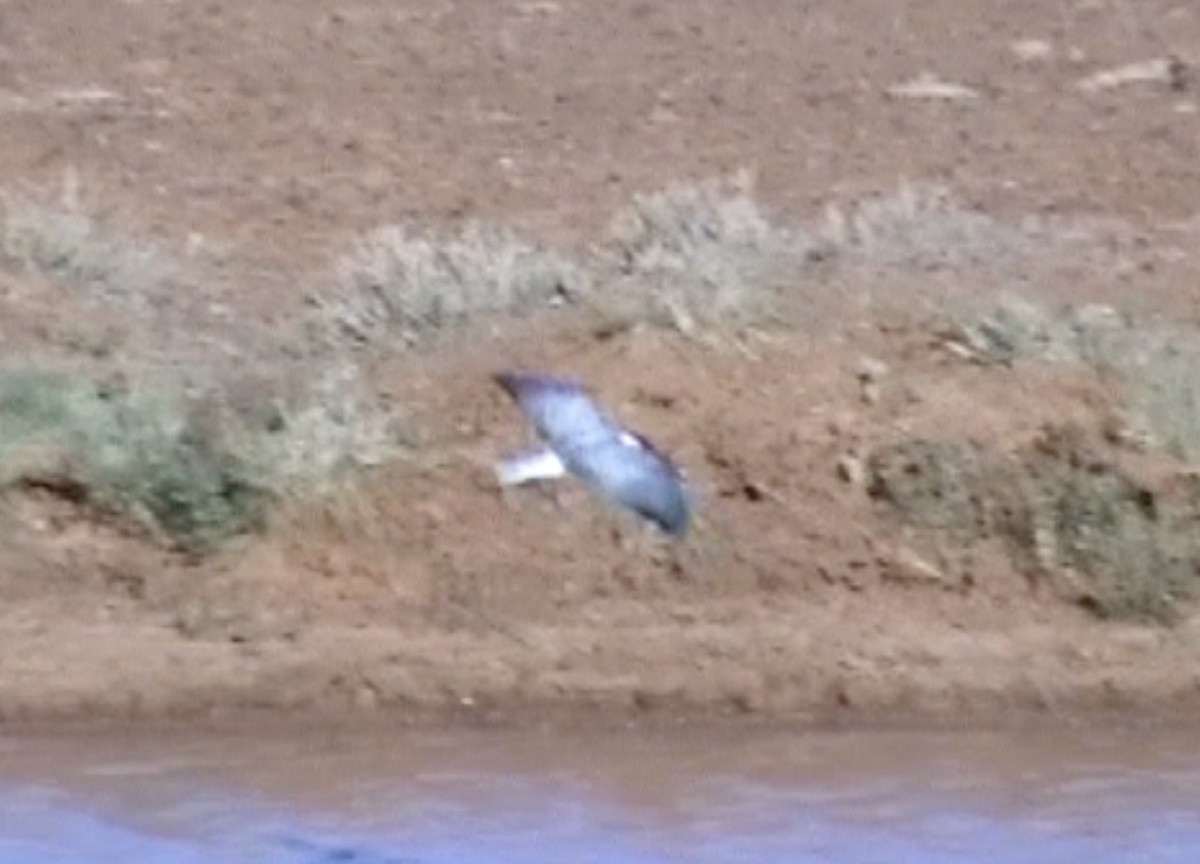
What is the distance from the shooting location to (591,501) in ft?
36.5

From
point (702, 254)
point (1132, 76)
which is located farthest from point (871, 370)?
point (1132, 76)

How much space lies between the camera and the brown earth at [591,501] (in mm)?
10273

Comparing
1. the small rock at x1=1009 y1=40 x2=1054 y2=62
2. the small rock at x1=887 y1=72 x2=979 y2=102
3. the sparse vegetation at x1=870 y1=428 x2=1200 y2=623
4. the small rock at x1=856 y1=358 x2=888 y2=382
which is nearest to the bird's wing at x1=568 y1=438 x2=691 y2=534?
the sparse vegetation at x1=870 y1=428 x2=1200 y2=623

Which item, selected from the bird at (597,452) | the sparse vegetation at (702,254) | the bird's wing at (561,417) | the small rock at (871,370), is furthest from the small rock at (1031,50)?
the bird's wing at (561,417)

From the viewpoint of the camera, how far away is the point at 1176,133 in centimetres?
1573

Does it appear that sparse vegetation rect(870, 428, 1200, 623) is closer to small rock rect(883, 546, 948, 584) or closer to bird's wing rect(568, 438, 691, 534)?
small rock rect(883, 546, 948, 584)

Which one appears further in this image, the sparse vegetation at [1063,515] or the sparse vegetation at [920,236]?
the sparse vegetation at [920,236]

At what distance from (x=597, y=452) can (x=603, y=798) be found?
188 centimetres

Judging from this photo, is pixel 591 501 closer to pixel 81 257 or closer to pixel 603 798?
pixel 603 798

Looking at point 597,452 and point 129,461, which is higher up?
point 129,461

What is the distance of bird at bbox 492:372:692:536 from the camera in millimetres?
7641

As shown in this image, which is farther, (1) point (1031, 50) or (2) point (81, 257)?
(1) point (1031, 50)

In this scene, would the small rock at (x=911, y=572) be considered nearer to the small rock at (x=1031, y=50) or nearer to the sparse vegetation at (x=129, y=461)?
the sparse vegetation at (x=129, y=461)

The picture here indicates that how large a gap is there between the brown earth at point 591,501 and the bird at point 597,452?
2.35 metres
